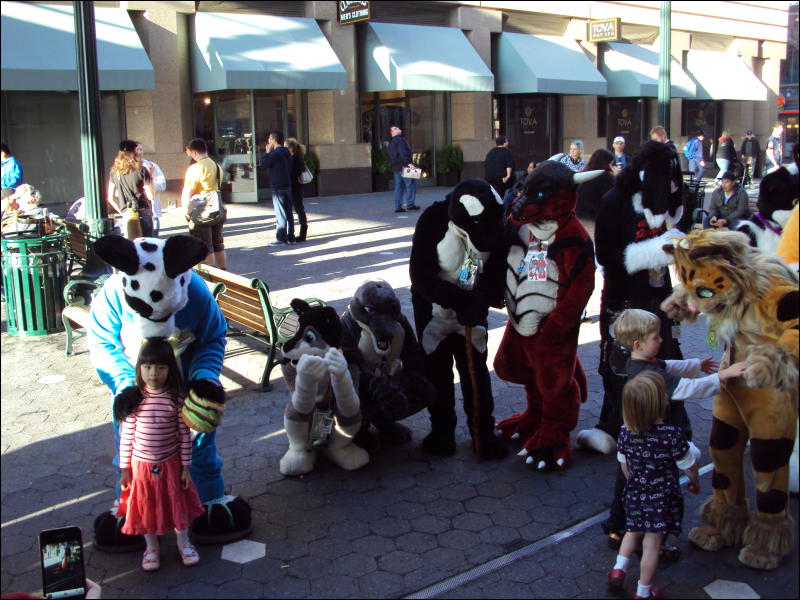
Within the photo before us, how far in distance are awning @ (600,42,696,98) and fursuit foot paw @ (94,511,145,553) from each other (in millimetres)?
23980

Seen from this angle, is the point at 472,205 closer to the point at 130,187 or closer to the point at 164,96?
the point at 130,187

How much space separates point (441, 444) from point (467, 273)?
42.5 inches

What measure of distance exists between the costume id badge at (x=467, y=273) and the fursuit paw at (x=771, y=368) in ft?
5.66

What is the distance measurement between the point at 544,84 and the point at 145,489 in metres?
20.7

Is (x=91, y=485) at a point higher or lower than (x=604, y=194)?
lower

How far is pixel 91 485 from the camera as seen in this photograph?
15.5 feet

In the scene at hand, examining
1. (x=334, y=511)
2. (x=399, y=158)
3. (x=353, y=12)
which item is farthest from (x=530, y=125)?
(x=334, y=511)

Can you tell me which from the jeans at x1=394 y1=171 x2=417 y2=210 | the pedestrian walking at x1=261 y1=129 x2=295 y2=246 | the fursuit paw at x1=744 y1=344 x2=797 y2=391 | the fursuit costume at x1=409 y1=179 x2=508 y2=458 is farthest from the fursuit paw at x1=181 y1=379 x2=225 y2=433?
the jeans at x1=394 y1=171 x2=417 y2=210

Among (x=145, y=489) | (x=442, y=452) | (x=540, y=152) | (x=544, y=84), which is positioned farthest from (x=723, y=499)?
(x=540, y=152)

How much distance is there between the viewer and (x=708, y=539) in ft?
12.8

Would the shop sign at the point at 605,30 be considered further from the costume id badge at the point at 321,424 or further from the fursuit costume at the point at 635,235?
the costume id badge at the point at 321,424

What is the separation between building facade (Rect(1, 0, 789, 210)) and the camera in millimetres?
17094

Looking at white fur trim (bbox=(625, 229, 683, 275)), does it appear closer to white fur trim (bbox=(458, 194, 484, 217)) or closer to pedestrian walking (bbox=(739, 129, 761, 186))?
white fur trim (bbox=(458, 194, 484, 217))

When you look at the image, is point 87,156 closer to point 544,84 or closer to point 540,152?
point 544,84
